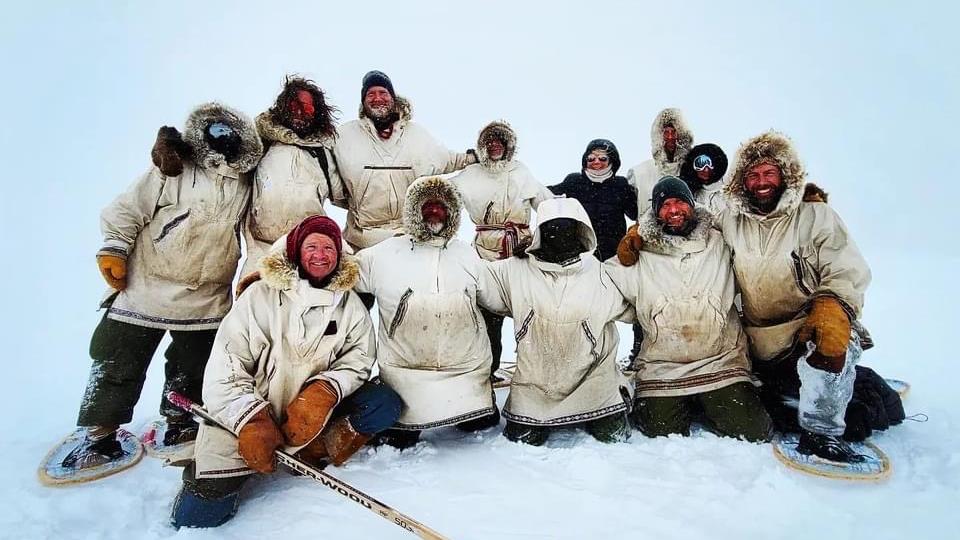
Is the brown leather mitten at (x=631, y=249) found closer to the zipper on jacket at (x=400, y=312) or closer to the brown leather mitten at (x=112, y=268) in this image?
the zipper on jacket at (x=400, y=312)

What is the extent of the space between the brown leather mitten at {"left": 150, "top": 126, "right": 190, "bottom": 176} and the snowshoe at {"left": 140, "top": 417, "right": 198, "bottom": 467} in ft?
4.50

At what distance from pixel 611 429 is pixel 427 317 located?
1.09m

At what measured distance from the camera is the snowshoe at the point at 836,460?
8.86 feet

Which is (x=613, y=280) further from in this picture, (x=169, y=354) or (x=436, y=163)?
(x=169, y=354)

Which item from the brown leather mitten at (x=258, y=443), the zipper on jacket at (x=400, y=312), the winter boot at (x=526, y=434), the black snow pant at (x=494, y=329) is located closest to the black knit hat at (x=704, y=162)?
the black snow pant at (x=494, y=329)

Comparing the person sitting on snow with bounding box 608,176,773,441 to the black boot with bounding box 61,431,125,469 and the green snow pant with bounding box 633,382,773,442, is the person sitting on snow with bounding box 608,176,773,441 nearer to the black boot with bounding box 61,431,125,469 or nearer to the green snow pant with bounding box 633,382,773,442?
the green snow pant with bounding box 633,382,773,442

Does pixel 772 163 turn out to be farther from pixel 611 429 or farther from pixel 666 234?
pixel 611 429

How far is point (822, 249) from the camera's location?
2.97 meters

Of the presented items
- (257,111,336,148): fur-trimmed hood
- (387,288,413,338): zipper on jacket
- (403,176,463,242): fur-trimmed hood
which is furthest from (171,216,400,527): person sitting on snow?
(257,111,336,148): fur-trimmed hood

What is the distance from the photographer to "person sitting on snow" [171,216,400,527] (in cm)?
246

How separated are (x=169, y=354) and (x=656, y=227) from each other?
9.01 ft

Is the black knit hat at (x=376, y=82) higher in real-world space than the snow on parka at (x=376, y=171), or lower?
higher

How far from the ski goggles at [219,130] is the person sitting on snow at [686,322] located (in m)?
2.12

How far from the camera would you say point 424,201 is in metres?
2.97
